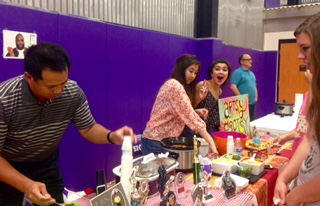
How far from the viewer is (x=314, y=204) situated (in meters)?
1.03

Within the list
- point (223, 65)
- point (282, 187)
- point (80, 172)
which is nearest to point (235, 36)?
point (223, 65)

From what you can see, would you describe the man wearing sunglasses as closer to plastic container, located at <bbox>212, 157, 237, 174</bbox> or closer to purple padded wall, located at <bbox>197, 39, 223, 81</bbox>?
purple padded wall, located at <bbox>197, 39, 223, 81</bbox>

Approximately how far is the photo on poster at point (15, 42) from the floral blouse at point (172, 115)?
3.51 ft

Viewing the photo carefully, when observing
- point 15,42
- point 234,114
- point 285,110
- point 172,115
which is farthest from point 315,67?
point 285,110

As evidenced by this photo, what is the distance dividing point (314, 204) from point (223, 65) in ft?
6.82

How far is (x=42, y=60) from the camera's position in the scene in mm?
1175

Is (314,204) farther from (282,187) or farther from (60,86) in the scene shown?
(60,86)

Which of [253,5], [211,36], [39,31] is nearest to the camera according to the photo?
[39,31]

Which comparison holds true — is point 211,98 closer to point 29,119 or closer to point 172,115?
point 172,115

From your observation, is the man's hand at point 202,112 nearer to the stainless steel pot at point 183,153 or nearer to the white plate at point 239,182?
the stainless steel pot at point 183,153

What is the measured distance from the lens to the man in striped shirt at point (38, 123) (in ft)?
3.86

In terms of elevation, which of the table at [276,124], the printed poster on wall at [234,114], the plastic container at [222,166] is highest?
the printed poster on wall at [234,114]

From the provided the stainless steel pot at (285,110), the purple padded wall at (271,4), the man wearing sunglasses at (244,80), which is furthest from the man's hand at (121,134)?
the purple padded wall at (271,4)

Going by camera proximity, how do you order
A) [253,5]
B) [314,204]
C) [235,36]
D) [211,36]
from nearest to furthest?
[314,204] → [211,36] → [235,36] → [253,5]
